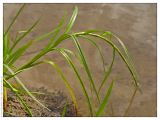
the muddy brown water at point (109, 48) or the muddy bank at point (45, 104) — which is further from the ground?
the muddy brown water at point (109, 48)

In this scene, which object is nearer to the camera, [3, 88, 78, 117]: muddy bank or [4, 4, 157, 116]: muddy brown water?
[3, 88, 78, 117]: muddy bank

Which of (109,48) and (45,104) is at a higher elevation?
(109,48)

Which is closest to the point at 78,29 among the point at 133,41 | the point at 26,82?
the point at 133,41

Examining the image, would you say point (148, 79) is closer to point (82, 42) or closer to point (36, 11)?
point (82, 42)

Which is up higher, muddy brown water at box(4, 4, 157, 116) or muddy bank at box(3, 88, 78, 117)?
muddy brown water at box(4, 4, 157, 116)

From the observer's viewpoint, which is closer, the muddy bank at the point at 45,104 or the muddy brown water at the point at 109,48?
the muddy bank at the point at 45,104

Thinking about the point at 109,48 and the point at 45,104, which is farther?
the point at 109,48

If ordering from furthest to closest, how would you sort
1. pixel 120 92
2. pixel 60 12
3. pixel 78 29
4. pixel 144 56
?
pixel 60 12
pixel 78 29
pixel 144 56
pixel 120 92

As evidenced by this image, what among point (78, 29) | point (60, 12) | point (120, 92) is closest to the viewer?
point (120, 92)
